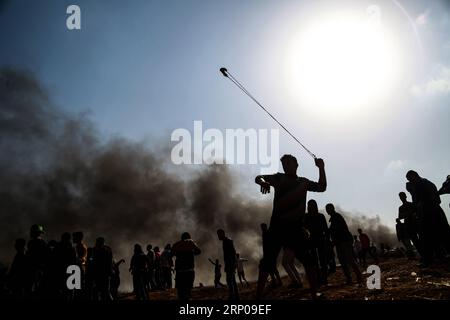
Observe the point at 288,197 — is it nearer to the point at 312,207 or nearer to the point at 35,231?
the point at 312,207

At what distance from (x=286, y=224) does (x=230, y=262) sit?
6.22 meters

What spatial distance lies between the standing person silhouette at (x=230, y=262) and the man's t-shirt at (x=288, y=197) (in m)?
5.98

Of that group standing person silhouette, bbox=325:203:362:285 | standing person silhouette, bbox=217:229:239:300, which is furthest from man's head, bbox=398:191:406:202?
standing person silhouette, bbox=217:229:239:300

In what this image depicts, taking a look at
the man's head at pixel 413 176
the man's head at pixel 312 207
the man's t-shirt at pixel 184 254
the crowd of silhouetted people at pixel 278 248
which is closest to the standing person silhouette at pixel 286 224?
the crowd of silhouetted people at pixel 278 248

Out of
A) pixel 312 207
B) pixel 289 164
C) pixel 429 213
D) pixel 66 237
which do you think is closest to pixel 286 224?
pixel 289 164

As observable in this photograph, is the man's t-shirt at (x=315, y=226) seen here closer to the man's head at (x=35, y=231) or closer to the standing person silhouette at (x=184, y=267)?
the standing person silhouette at (x=184, y=267)

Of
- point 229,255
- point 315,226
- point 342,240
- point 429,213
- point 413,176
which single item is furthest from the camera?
point 229,255

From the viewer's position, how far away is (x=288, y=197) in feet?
16.4

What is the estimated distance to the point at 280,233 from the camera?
4883 mm

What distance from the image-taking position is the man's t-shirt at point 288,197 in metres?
4.93

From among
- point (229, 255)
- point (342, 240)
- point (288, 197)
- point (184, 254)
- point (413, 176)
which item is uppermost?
point (413, 176)
